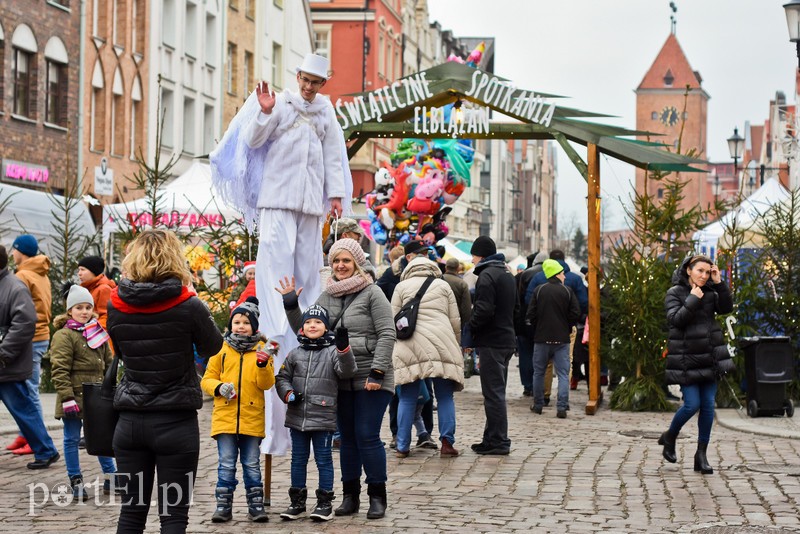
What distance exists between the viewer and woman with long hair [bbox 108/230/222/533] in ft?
20.5

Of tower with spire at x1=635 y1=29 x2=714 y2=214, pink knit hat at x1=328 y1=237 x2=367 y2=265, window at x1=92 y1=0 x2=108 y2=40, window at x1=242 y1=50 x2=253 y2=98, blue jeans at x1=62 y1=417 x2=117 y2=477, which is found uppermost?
tower with spire at x1=635 y1=29 x2=714 y2=214

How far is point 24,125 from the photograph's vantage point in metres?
31.5

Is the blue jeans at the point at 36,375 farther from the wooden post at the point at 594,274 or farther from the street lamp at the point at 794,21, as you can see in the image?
the street lamp at the point at 794,21

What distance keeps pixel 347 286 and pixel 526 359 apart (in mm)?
10869

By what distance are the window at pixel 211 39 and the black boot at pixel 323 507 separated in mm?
37822

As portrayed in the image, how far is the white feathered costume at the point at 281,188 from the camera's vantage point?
8742 millimetres

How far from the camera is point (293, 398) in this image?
820 cm

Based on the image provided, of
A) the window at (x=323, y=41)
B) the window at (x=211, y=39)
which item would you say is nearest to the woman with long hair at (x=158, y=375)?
the window at (x=211, y=39)

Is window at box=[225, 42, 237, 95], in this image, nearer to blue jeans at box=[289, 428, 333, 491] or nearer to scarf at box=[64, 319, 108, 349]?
scarf at box=[64, 319, 108, 349]

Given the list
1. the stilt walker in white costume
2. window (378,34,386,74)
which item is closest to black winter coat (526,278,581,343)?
the stilt walker in white costume

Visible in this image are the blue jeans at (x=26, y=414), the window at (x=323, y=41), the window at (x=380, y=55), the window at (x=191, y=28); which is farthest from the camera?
the window at (x=380, y=55)

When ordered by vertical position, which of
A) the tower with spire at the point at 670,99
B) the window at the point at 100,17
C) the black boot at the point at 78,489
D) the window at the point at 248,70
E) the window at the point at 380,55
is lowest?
the black boot at the point at 78,489

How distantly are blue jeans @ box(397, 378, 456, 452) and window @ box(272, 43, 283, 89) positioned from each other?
41.5m

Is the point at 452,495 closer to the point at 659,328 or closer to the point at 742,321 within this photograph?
the point at 659,328
